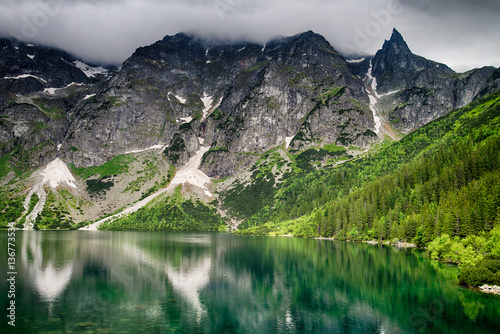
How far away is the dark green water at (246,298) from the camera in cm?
3155

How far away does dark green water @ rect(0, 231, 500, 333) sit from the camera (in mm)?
31547

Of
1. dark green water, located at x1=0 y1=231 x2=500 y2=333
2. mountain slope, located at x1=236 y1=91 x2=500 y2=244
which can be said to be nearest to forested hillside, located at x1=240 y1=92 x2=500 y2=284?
mountain slope, located at x1=236 y1=91 x2=500 y2=244

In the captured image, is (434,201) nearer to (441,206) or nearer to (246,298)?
(441,206)

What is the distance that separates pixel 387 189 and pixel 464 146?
32.4 meters

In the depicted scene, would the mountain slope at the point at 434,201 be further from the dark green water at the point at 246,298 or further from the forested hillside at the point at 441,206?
the dark green water at the point at 246,298

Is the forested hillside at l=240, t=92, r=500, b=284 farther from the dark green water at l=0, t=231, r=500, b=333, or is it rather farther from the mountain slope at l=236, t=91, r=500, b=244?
the dark green water at l=0, t=231, r=500, b=333

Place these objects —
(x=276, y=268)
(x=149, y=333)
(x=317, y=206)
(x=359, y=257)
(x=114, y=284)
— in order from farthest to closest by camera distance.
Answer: (x=317, y=206)
(x=359, y=257)
(x=276, y=268)
(x=114, y=284)
(x=149, y=333)

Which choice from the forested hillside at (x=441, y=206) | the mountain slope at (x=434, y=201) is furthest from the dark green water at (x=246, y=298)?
the mountain slope at (x=434, y=201)

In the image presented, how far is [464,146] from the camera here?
408 ft

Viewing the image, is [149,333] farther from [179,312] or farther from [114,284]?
[114,284]

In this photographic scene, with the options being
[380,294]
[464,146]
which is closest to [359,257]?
[380,294]

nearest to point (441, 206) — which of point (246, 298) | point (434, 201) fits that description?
point (434, 201)

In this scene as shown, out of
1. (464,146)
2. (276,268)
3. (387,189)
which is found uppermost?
(464,146)

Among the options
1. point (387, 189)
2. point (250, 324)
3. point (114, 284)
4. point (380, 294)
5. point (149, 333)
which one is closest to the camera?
point (149, 333)
